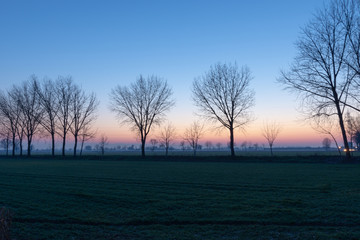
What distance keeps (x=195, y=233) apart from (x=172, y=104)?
42.9 m

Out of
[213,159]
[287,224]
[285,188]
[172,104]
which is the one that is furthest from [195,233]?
[172,104]

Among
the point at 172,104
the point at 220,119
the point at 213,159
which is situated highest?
the point at 172,104

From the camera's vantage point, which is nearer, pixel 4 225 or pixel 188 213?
pixel 4 225

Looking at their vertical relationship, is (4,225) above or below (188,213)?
above

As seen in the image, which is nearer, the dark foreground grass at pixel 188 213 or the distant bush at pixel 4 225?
the distant bush at pixel 4 225

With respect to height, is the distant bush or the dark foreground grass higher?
the distant bush

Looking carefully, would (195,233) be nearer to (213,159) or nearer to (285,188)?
(285,188)

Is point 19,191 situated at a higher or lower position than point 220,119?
lower

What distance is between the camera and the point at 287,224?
741cm

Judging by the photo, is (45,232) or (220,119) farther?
(220,119)

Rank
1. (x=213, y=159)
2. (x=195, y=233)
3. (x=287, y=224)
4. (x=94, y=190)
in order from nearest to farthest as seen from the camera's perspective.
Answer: (x=195, y=233) < (x=287, y=224) < (x=94, y=190) < (x=213, y=159)

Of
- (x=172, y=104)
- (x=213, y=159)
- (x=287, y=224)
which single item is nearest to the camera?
(x=287, y=224)

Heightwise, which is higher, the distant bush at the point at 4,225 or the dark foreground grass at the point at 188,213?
the distant bush at the point at 4,225

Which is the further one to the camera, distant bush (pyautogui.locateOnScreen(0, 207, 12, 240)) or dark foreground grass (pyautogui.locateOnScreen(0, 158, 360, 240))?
dark foreground grass (pyautogui.locateOnScreen(0, 158, 360, 240))
